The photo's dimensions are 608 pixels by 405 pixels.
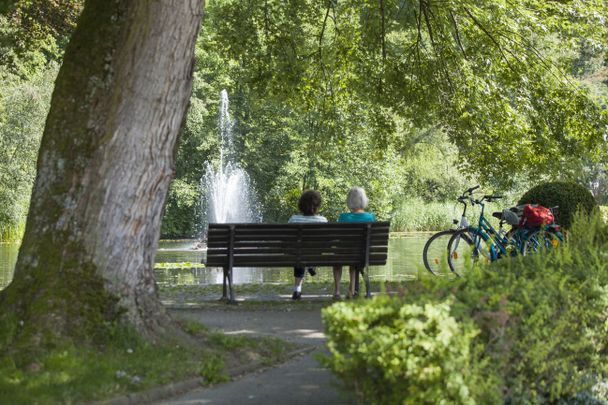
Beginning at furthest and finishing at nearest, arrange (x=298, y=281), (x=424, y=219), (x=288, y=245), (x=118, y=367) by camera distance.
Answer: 1. (x=424, y=219)
2. (x=298, y=281)
3. (x=288, y=245)
4. (x=118, y=367)

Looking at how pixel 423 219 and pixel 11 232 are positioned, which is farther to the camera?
pixel 423 219

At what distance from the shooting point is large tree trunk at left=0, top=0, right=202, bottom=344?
6824 mm

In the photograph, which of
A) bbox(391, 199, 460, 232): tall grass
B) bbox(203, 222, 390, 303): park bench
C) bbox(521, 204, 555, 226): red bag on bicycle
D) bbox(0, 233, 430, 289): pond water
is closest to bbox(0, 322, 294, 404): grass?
bbox(203, 222, 390, 303): park bench

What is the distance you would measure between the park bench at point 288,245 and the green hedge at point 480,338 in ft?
17.4

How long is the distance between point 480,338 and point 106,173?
134 inches

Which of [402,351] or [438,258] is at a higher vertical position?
[438,258]

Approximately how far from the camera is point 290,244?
11.2m

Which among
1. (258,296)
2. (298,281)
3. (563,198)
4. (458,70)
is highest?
(458,70)

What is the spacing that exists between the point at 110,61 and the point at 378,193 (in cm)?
4121

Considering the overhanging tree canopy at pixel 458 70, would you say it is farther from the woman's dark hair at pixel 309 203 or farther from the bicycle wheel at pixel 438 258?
the woman's dark hair at pixel 309 203

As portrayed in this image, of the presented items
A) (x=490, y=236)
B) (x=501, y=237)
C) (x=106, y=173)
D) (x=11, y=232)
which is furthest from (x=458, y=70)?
(x=11, y=232)

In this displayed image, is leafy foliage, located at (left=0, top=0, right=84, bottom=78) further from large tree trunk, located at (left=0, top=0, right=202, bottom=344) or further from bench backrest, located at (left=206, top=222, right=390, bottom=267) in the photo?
large tree trunk, located at (left=0, top=0, right=202, bottom=344)

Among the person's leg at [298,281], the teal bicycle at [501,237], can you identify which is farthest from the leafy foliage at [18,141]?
the person's leg at [298,281]

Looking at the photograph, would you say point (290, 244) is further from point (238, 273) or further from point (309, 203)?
point (238, 273)
